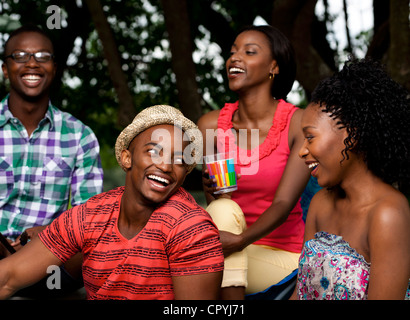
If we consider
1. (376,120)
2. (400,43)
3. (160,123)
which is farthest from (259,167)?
(400,43)

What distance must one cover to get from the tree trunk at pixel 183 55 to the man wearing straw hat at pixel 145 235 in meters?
2.69

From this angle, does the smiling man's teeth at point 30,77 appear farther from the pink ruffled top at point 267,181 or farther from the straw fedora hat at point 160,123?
the pink ruffled top at point 267,181

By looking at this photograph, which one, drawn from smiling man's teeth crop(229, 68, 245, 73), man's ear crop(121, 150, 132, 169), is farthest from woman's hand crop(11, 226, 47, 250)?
smiling man's teeth crop(229, 68, 245, 73)

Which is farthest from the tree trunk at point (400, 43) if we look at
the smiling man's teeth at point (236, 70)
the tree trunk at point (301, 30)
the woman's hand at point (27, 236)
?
the woman's hand at point (27, 236)

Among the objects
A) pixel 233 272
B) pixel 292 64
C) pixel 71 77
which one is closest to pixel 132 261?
pixel 233 272

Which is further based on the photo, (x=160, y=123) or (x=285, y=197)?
(x=285, y=197)

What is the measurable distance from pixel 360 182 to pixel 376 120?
0.28 m

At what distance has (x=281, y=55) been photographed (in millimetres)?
3502

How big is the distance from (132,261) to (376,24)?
5316mm

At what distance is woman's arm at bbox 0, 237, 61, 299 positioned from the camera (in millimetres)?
2428

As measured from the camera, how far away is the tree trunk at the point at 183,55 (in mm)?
5109

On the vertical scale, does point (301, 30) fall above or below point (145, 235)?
above

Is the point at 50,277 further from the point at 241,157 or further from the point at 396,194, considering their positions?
the point at 396,194

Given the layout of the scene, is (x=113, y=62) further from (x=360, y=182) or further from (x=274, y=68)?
(x=360, y=182)
